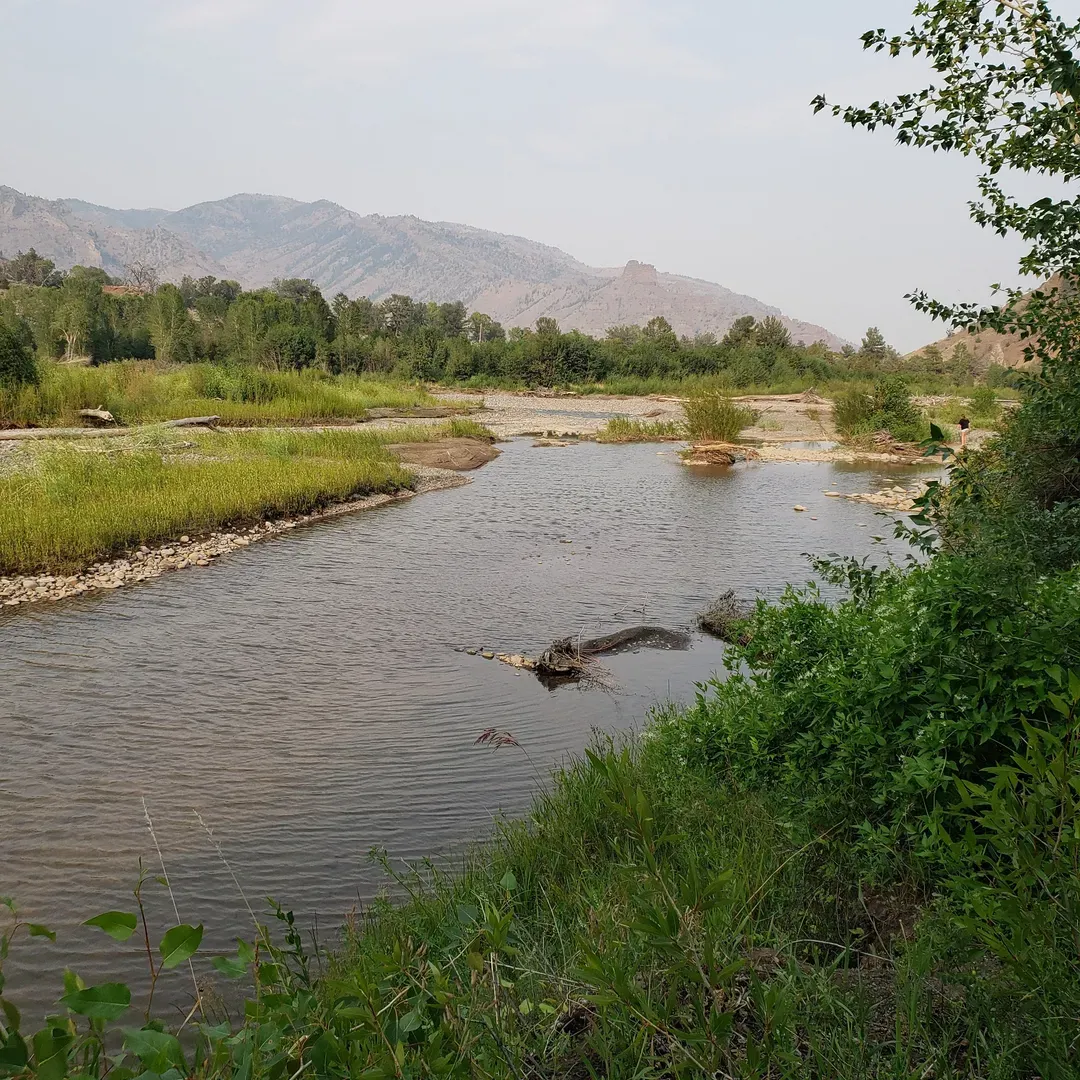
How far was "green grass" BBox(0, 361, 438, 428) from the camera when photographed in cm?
2447

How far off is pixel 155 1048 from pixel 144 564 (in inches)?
459

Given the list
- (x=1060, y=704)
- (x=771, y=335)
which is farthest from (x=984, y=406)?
(x=771, y=335)

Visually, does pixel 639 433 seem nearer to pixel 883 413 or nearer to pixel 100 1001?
pixel 883 413

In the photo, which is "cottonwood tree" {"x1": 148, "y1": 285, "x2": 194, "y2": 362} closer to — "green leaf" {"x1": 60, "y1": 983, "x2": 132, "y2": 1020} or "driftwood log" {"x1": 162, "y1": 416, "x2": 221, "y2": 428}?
"driftwood log" {"x1": 162, "y1": 416, "x2": 221, "y2": 428}

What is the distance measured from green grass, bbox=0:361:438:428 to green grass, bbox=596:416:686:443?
10413 mm

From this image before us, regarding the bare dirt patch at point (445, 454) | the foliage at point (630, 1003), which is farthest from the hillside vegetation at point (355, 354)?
the foliage at point (630, 1003)

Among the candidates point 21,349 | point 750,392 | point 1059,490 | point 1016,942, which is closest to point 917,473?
point 1059,490

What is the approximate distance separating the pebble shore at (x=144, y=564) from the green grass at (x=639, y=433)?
717 inches

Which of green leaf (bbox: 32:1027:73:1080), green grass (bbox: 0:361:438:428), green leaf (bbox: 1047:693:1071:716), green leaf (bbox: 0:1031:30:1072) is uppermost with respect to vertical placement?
green grass (bbox: 0:361:438:428)

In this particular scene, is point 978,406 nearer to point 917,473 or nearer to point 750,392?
point 917,473

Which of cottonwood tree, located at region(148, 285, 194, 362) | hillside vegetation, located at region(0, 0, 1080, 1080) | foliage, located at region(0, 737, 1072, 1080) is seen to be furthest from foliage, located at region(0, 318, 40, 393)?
cottonwood tree, located at region(148, 285, 194, 362)

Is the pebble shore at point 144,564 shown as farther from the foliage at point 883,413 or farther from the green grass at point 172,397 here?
the foliage at point 883,413

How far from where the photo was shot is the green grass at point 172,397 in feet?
80.3

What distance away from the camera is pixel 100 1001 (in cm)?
129
